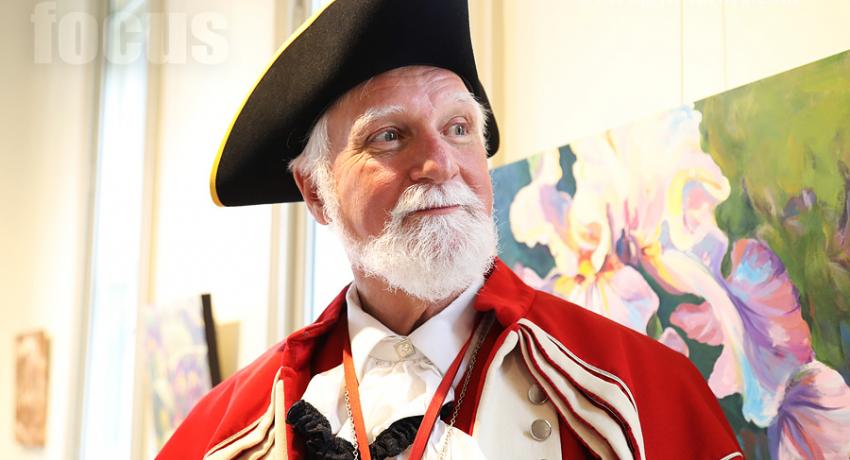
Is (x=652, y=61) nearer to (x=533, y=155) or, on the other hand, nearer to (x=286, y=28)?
(x=533, y=155)

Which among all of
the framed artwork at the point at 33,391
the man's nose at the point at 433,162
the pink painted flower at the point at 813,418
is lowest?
the framed artwork at the point at 33,391

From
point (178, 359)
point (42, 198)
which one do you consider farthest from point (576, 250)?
point (42, 198)

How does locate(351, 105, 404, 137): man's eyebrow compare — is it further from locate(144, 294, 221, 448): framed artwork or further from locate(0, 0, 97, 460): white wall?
locate(0, 0, 97, 460): white wall

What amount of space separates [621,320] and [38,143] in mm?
4607

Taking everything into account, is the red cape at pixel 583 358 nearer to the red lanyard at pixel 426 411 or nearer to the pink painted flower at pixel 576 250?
the red lanyard at pixel 426 411

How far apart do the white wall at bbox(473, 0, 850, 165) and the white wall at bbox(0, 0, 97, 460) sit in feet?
12.0

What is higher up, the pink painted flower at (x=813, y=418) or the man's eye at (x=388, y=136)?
the man's eye at (x=388, y=136)

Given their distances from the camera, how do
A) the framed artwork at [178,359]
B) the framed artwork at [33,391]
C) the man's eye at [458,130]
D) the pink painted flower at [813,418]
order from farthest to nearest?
the framed artwork at [33,391], the framed artwork at [178,359], the man's eye at [458,130], the pink painted flower at [813,418]

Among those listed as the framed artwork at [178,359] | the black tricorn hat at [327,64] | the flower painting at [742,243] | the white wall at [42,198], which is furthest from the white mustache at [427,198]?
the white wall at [42,198]

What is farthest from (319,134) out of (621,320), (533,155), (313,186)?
(621,320)

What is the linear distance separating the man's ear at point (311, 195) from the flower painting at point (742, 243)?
1.73 feet

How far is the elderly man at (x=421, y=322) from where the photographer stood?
Answer: 1327mm

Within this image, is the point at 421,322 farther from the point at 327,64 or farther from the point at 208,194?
the point at 208,194

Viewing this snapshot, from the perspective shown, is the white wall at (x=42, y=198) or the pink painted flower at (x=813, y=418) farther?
the white wall at (x=42, y=198)
